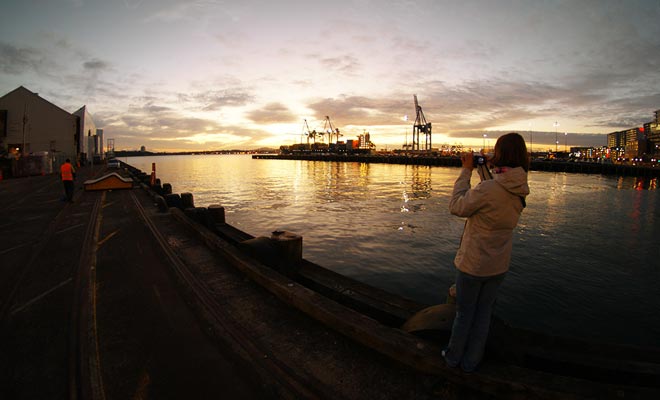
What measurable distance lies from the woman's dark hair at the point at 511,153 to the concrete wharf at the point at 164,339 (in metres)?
2.29

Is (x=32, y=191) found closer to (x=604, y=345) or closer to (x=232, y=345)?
(x=232, y=345)

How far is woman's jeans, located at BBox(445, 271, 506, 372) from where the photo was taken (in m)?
2.89

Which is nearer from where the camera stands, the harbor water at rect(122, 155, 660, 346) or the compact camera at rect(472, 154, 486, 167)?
the compact camera at rect(472, 154, 486, 167)

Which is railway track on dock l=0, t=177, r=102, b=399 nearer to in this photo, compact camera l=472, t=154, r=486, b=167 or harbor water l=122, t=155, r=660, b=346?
compact camera l=472, t=154, r=486, b=167

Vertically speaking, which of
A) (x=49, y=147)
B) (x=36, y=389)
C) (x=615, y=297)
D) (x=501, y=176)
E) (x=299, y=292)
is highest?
(x=49, y=147)

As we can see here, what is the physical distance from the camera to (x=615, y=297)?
8.80m

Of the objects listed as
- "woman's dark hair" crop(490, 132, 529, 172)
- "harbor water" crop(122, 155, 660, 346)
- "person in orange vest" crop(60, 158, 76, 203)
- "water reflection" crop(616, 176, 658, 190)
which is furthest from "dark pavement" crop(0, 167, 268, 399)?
"water reflection" crop(616, 176, 658, 190)

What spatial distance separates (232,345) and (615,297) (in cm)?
1049

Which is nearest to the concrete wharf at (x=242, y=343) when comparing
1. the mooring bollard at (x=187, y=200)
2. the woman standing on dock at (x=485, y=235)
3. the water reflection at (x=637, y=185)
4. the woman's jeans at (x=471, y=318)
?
the woman's jeans at (x=471, y=318)

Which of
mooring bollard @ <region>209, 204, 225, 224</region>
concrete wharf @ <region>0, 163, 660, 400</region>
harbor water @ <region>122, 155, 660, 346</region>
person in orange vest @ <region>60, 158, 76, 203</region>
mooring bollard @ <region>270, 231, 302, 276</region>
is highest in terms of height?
person in orange vest @ <region>60, 158, 76, 203</region>

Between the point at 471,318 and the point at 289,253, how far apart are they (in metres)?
4.26

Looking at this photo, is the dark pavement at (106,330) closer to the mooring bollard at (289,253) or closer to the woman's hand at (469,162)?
the mooring bollard at (289,253)

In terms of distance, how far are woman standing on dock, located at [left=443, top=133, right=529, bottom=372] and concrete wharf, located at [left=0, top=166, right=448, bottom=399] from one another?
68 cm

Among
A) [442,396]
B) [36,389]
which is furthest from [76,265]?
[442,396]
